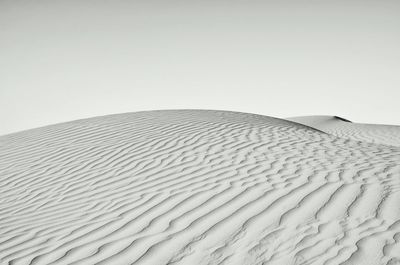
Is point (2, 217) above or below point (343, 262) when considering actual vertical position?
below

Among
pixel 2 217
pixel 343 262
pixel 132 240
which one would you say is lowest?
pixel 2 217

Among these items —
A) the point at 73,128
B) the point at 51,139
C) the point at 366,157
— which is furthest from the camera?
the point at 73,128

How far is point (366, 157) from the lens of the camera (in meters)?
6.34

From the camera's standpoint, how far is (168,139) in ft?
25.3

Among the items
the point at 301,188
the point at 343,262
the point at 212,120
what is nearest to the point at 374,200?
the point at 301,188

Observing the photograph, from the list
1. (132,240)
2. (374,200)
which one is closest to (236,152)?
(374,200)

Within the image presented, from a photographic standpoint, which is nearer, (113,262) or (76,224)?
(113,262)

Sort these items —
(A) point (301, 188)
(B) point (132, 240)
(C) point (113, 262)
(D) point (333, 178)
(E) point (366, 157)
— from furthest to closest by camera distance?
1. (E) point (366, 157)
2. (D) point (333, 178)
3. (A) point (301, 188)
4. (B) point (132, 240)
5. (C) point (113, 262)

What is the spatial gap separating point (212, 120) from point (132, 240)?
6469 mm

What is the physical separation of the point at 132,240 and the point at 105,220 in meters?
0.62

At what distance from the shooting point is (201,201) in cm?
451

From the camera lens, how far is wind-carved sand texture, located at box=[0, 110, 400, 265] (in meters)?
3.43

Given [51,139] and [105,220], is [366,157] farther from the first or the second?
[51,139]

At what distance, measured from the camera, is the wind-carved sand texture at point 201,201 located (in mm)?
3426
